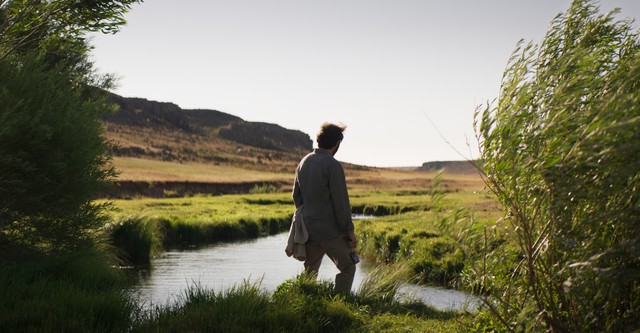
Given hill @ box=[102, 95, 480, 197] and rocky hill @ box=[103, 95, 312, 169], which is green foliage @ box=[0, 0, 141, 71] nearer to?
hill @ box=[102, 95, 480, 197]

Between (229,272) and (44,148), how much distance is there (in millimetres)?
7479

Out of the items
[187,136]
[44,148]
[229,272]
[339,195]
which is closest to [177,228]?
[229,272]

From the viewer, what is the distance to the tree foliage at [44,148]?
Answer: 38.1 ft

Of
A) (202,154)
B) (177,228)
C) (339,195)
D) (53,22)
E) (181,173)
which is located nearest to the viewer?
(339,195)

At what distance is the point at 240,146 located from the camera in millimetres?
164125

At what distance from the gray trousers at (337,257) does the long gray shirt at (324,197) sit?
127mm

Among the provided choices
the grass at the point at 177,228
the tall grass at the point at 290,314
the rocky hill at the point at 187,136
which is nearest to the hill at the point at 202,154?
the rocky hill at the point at 187,136

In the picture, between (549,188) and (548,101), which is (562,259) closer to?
(549,188)

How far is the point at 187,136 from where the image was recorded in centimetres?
15475

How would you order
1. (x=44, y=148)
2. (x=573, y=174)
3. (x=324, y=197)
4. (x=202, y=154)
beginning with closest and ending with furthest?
(x=573, y=174)
(x=324, y=197)
(x=44, y=148)
(x=202, y=154)

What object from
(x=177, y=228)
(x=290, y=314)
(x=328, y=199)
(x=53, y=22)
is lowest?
(x=177, y=228)

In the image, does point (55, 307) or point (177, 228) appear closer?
point (55, 307)

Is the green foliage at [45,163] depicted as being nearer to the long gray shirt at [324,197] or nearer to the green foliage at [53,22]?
the green foliage at [53,22]

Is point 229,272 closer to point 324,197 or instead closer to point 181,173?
point 324,197
